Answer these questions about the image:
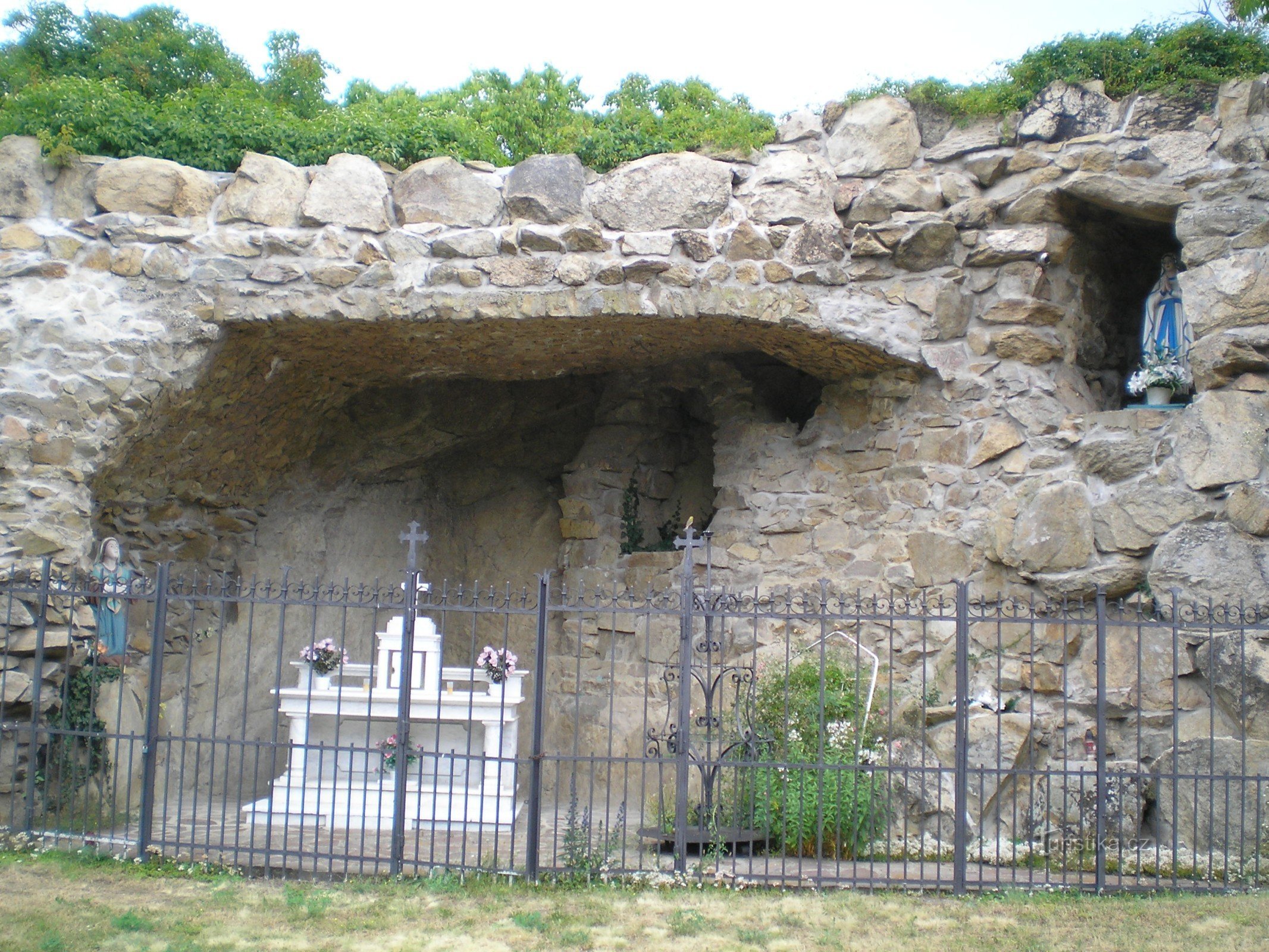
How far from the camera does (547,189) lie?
7.21 metres

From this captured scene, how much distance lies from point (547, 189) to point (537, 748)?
374 cm

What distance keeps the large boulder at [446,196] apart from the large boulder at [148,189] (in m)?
1.34

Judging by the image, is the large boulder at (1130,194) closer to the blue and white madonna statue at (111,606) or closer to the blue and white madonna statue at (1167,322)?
the blue and white madonna statue at (1167,322)

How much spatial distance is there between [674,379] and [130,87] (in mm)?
4757

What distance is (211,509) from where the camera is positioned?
8.32 m

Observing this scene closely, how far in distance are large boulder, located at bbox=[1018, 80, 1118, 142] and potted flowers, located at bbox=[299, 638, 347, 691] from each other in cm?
577

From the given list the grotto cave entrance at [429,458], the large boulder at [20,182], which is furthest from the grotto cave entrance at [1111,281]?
the large boulder at [20,182]

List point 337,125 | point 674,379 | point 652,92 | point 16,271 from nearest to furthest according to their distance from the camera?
1. point 16,271
2. point 337,125
3. point 652,92
4. point 674,379

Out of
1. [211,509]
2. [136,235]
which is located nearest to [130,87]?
[136,235]

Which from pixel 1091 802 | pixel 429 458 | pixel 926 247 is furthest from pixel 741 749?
pixel 429 458

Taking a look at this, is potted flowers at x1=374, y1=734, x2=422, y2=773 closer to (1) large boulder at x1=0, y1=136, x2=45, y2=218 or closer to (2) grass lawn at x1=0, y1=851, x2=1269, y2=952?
(2) grass lawn at x1=0, y1=851, x2=1269, y2=952

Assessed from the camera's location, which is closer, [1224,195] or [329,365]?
[1224,195]

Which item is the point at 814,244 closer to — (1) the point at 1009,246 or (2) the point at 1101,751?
(1) the point at 1009,246

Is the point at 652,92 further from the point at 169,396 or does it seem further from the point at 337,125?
the point at 169,396
